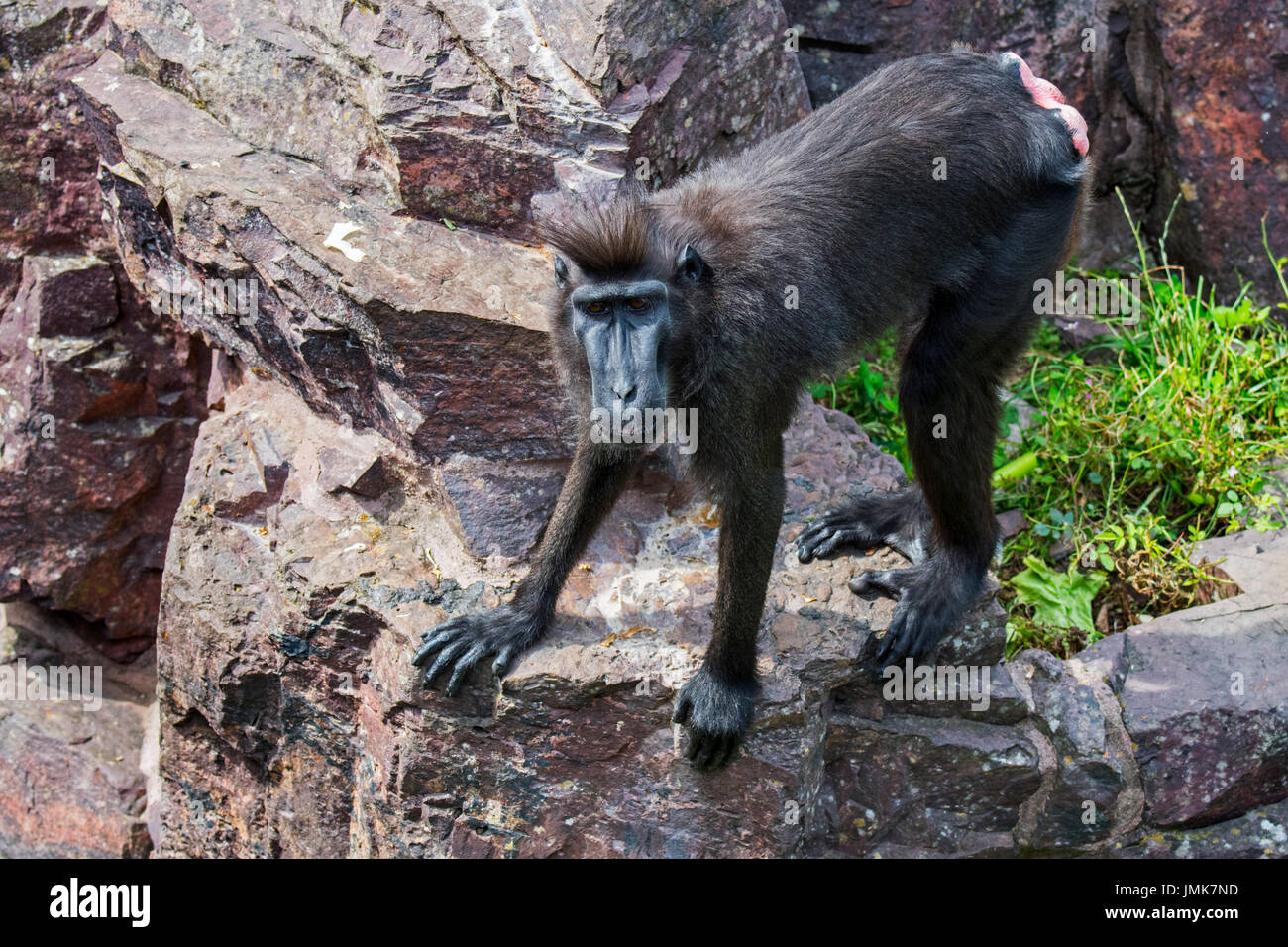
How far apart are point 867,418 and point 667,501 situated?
83.2 inches

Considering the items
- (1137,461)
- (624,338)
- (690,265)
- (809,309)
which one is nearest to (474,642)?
(624,338)

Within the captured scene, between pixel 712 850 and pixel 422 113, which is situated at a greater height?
pixel 422 113

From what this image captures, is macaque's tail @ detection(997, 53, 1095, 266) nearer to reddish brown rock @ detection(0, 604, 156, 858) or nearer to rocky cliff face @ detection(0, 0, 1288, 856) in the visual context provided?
rocky cliff face @ detection(0, 0, 1288, 856)

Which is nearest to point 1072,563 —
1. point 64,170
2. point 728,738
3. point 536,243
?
point 728,738

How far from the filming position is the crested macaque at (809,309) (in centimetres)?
421

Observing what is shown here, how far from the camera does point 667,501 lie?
216 inches

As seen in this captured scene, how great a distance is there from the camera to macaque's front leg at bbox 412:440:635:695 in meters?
4.67

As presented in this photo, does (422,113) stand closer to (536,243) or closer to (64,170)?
(536,243)

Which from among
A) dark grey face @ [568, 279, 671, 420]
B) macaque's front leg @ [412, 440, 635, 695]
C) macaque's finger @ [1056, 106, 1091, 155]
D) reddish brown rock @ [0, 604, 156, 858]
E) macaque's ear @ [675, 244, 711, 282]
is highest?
macaque's finger @ [1056, 106, 1091, 155]

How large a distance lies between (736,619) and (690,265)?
1.24 m

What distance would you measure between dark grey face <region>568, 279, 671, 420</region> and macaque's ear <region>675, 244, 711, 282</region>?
0.13 meters

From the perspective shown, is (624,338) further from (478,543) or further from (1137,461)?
(1137,461)

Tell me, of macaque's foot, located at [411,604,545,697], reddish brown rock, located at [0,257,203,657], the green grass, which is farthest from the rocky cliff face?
reddish brown rock, located at [0,257,203,657]

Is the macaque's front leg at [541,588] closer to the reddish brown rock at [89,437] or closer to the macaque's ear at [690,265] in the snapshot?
the macaque's ear at [690,265]
